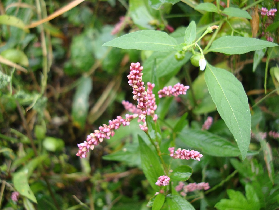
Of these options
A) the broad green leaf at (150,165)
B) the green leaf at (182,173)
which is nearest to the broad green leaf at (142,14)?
the broad green leaf at (150,165)

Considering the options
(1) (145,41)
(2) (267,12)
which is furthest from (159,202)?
(2) (267,12)

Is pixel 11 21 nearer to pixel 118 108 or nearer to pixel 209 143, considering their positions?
pixel 118 108

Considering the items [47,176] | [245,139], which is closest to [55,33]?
[47,176]

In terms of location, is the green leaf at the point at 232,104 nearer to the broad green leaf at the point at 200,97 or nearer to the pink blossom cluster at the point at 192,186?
the pink blossom cluster at the point at 192,186

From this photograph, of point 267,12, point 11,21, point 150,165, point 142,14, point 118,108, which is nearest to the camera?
point 150,165

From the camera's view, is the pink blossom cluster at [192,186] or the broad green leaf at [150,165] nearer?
the broad green leaf at [150,165]

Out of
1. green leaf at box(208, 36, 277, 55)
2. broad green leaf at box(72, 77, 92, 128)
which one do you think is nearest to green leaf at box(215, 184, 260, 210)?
green leaf at box(208, 36, 277, 55)

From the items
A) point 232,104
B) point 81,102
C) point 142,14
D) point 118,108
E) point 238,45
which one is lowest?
point 118,108
